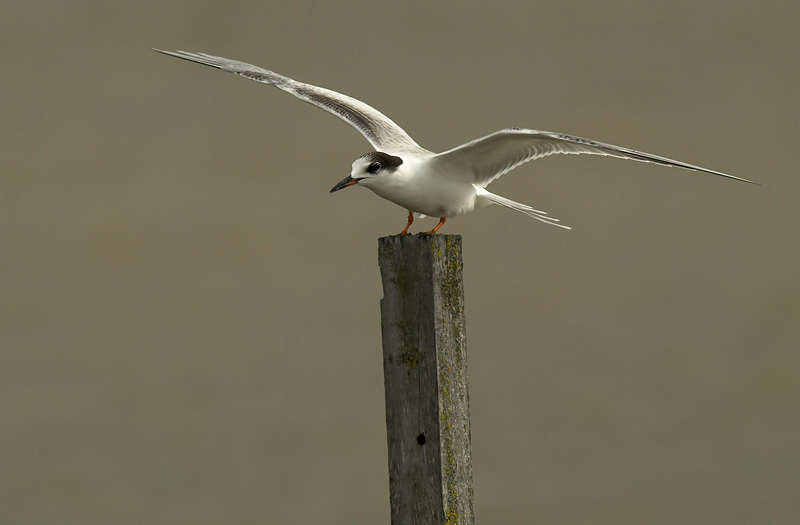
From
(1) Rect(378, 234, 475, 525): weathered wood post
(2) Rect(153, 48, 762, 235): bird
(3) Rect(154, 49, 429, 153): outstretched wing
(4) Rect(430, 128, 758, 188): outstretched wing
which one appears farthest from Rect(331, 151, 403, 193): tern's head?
(1) Rect(378, 234, 475, 525): weathered wood post

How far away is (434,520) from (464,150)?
5.17 ft

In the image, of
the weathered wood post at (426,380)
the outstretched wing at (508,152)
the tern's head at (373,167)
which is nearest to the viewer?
the weathered wood post at (426,380)

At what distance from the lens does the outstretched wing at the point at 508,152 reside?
403cm

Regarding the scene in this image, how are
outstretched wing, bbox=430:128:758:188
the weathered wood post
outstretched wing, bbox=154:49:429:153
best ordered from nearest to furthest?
the weathered wood post → outstretched wing, bbox=430:128:758:188 → outstretched wing, bbox=154:49:429:153

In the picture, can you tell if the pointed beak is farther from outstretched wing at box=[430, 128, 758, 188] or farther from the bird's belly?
outstretched wing at box=[430, 128, 758, 188]

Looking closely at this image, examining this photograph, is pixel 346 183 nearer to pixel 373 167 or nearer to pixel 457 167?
pixel 373 167

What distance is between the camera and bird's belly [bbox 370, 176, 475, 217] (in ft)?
14.2

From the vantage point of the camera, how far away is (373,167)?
430 centimetres

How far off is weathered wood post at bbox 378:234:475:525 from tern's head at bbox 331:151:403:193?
55 cm

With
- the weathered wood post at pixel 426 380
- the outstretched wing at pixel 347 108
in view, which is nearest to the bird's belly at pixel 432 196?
the outstretched wing at pixel 347 108

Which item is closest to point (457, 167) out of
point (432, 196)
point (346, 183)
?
point (432, 196)

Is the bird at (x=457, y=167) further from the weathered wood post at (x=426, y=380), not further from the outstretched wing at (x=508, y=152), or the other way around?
the weathered wood post at (x=426, y=380)

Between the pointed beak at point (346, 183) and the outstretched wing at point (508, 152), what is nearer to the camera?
the outstretched wing at point (508, 152)

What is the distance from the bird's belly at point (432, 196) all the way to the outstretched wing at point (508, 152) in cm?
8
